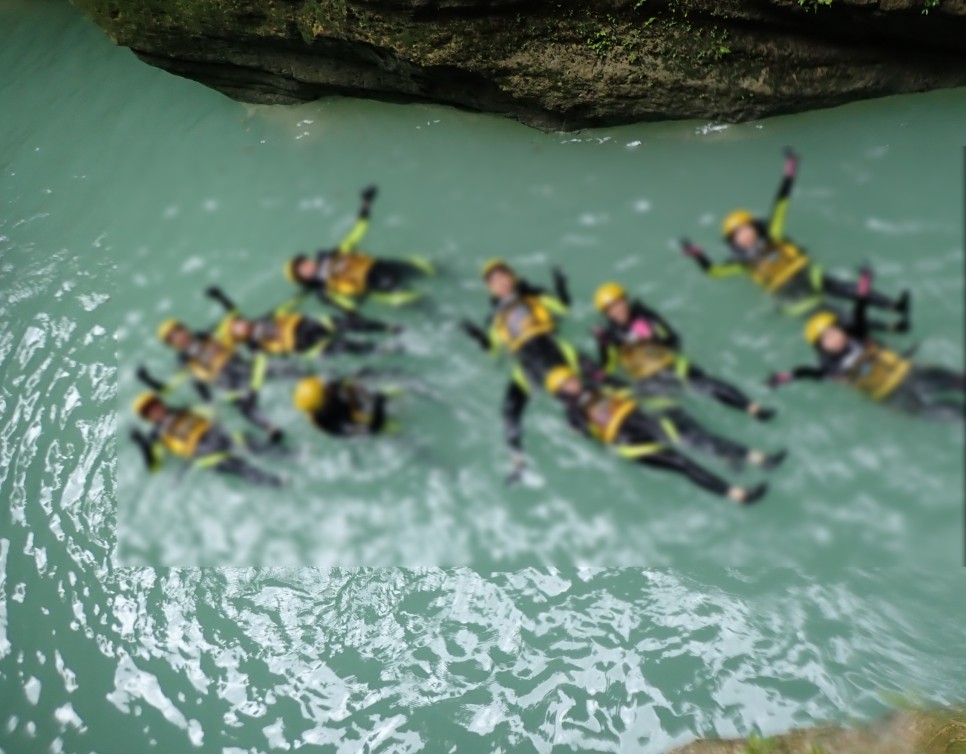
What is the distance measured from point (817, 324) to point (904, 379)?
272 millimetres

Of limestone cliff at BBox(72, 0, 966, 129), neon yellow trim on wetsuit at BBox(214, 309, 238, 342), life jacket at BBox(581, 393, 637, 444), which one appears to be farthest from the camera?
limestone cliff at BBox(72, 0, 966, 129)

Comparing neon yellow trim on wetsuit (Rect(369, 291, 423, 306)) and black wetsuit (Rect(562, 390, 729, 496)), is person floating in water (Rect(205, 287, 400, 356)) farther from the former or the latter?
black wetsuit (Rect(562, 390, 729, 496))

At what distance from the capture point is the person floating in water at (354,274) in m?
2.74

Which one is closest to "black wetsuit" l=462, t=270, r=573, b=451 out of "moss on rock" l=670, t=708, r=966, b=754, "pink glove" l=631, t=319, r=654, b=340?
"pink glove" l=631, t=319, r=654, b=340

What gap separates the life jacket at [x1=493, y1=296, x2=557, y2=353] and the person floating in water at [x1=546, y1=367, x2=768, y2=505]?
5.6 inches

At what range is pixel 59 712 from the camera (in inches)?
138

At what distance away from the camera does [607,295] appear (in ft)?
8.31

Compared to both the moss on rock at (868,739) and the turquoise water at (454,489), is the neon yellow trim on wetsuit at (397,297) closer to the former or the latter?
the turquoise water at (454,489)

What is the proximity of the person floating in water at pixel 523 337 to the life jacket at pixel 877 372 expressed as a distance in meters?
0.82

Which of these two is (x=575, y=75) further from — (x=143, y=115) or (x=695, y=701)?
(x=695, y=701)

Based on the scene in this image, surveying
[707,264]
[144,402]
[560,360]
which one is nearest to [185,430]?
[144,402]

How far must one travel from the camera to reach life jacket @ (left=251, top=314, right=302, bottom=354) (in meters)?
2.76

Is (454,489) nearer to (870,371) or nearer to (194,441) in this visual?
(194,441)

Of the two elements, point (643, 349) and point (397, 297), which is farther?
point (397, 297)
